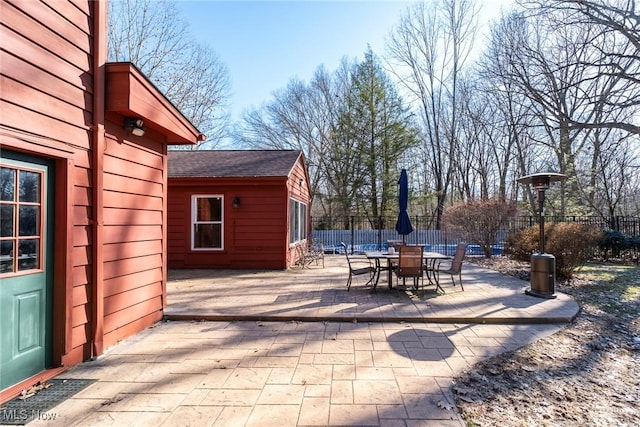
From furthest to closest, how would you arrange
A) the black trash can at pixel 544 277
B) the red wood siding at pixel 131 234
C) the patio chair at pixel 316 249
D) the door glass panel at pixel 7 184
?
the patio chair at pixel 316 249, the black trash can at pixel 544 277, the red wood siding at pixel 131 234, the door glass panel at pixel 7 184

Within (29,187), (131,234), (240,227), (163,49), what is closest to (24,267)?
(29,187)

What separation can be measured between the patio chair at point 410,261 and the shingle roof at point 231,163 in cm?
415

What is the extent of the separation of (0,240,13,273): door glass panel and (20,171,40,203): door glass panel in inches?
14.5

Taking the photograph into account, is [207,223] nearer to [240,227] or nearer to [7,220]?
[240,227]

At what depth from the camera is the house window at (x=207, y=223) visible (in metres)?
8.85

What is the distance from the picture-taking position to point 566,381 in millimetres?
2936

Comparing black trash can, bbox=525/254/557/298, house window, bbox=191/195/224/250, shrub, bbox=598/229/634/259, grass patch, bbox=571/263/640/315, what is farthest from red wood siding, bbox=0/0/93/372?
shrub, bbox=598/229/634/259

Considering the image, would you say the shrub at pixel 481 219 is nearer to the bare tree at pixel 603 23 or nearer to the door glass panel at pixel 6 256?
the bare tree at pixel 603 23

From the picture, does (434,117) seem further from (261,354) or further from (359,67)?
(261,354)

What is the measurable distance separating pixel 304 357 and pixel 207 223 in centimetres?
630

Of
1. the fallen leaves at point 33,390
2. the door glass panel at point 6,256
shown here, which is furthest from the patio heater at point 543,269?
the door glass panel at point 6,256

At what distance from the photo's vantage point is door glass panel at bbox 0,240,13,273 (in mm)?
2521

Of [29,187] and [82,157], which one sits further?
[82,157]

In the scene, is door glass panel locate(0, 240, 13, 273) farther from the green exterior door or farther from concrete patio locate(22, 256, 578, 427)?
Answer: concrete patio locate(22, 256, 578, 427)
